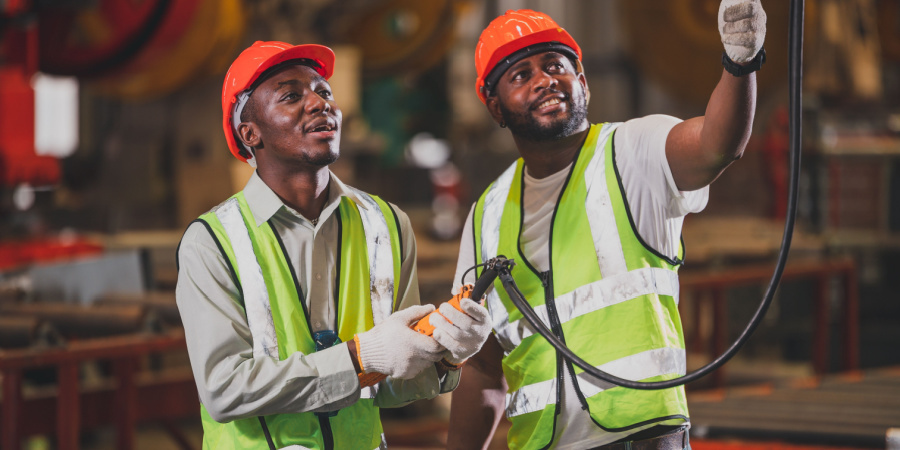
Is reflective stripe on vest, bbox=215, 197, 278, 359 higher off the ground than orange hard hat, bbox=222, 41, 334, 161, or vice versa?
orange hard hat, bbox=222, 41, 334, 161

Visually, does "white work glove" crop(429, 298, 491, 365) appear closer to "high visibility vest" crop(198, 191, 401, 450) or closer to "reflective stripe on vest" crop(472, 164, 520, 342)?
"high visibility vest" crop(198, 191, 401, 450)

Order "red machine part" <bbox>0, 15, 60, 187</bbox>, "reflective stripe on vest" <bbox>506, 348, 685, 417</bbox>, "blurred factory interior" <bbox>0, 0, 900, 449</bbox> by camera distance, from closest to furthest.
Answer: "reflective stripe on vest" <bbox>506, 348, 685, 417</bbox> < "blurred factory interior" <bbox>0, 0, 900, 449</bbox> < "red machine part" <bbox>0, 15, 60, 187</bbox>

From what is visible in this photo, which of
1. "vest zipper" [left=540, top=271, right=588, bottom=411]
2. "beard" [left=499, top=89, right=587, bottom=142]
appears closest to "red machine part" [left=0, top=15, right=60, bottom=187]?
"beard" [left=499, top=89, right=587, bottom=142]

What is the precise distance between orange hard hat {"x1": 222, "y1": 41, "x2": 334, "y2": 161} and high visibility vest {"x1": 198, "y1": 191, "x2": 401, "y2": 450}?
0.20 metres

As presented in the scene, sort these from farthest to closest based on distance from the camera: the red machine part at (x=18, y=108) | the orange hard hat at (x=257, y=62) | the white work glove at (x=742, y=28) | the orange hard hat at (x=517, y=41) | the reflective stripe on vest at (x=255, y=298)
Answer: the red machine part at (x=18, y=108), the orange hard hat at (x=517, y=41), the orange hard hat at (x=257, y=62), the reflective stripe on vest at (x=255, y=298), the white work glove at (x=742, y=28)

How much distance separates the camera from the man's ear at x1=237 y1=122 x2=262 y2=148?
6.35 feet

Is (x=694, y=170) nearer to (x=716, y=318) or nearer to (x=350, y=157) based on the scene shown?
(x=716, y=318)

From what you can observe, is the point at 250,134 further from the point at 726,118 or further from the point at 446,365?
the point at 726,118

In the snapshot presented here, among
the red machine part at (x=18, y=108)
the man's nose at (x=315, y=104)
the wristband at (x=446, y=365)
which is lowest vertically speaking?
the wristband at (x=446, y=365)

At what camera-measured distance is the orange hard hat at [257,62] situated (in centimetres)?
190

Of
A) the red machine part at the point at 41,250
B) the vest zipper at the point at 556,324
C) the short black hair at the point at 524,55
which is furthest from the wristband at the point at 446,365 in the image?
the red machine part at the point at 41,250

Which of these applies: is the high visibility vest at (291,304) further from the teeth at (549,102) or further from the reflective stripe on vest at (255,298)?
the teeth at (549,102)

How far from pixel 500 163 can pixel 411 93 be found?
7.59 feet

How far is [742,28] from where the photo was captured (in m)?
1.70
